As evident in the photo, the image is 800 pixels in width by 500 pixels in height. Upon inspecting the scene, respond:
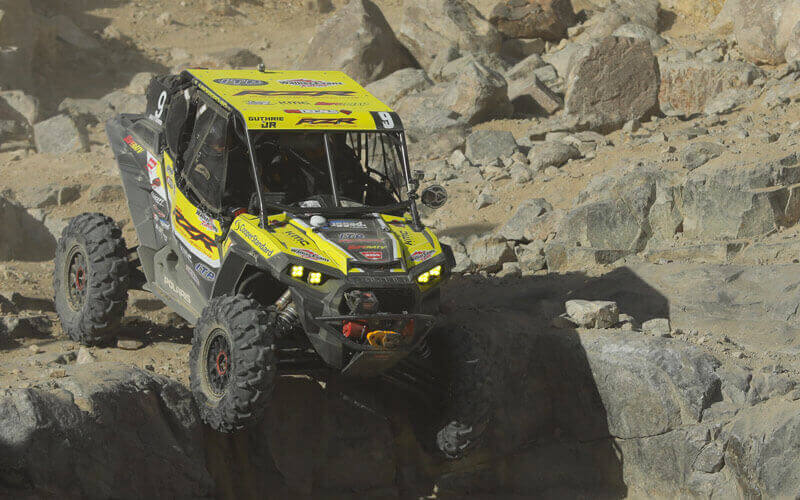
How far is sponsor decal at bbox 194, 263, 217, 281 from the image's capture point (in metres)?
8.65

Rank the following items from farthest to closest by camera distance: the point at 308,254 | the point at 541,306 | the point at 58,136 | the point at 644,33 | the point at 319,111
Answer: the point at 644,33 → the point at 58,136 → the point at 541,306 → the point at 319,111 → the point at 308,254

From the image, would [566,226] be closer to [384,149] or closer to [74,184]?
[384,149]

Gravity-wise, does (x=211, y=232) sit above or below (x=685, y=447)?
above

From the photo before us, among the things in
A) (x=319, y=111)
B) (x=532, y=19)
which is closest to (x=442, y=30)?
(x=532, y=19)

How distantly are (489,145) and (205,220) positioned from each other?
23.6 feet

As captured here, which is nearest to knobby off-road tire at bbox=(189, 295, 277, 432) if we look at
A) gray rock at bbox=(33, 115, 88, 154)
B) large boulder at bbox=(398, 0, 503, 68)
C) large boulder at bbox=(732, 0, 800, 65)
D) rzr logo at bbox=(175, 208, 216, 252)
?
rzr logo at bbox=(175, 208, 216, 252)

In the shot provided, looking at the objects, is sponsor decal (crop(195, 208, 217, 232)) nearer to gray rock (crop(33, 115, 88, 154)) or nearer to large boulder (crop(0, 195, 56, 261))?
large boulder (crop(0, 195, 56, 261))

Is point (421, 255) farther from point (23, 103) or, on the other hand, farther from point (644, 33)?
point (644, 33)

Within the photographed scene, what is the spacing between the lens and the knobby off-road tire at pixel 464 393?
831 cm

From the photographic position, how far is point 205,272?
8773 mm

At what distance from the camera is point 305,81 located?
31.1ft

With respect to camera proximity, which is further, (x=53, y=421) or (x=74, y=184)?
(x=74, y=184)

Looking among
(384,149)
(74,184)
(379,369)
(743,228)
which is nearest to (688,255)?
(743,228)

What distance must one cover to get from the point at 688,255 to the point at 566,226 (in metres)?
1.33
